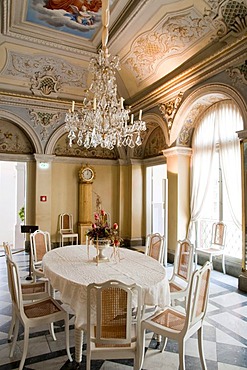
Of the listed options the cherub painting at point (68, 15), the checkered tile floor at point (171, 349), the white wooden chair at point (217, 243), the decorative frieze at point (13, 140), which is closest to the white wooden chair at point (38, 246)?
the checkered tile floor at point (171, 349)

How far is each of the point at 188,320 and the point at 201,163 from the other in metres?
4.23

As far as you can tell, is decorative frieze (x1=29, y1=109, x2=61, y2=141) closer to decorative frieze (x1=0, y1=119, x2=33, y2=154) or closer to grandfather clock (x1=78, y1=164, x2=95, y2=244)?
decorative frieze (x1=0, y1=119, x2=33, y2=154)

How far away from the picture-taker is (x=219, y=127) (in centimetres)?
538

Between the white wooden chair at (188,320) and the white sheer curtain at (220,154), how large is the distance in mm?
3073

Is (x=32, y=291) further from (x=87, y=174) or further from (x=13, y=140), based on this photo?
(x=13, y=140)

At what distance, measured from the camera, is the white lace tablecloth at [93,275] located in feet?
7.32

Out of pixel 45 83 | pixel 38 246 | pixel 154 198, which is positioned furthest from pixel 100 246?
pixel 45 83

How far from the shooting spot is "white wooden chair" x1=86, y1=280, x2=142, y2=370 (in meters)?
1.84

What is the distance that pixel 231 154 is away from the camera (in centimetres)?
511

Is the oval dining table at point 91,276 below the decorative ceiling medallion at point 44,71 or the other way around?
below

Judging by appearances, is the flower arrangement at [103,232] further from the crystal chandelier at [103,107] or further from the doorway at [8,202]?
the doorway at [8,202]

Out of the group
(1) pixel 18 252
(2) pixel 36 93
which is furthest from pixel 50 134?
(1) pixel 18 252

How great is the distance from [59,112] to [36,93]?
73 centimetres

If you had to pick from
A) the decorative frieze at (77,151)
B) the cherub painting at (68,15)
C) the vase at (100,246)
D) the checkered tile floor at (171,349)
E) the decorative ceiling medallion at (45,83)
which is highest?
the cherub painting at (68,15)
